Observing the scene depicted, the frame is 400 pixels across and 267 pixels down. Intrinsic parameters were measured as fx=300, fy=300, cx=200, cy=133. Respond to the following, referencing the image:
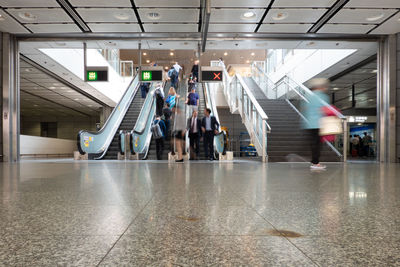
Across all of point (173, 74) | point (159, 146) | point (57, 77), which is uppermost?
point (173, 74)

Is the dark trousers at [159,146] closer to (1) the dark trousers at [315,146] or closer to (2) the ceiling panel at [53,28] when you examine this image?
(2) the ceiling panel at [53,28]

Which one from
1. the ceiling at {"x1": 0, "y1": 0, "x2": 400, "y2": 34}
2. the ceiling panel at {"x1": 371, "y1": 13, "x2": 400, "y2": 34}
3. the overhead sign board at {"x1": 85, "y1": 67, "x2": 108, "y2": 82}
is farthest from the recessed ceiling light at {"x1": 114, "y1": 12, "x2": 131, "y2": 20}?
the ceiling panel at {"x1": 371, "y1": 13, "x2": 400, "y2": 34}

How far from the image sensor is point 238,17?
8.59 metres

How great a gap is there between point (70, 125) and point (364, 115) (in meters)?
25.6

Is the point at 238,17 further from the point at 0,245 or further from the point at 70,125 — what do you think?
the point at 70,125

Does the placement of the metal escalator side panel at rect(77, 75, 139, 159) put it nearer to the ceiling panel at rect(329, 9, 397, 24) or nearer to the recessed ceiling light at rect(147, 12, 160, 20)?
the recessed ceiling light at rect(147, 12, 160, 20)

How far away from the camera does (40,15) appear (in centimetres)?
830

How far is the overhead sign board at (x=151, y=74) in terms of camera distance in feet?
40.5

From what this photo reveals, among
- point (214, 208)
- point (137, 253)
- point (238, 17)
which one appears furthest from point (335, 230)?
point (238, 17)

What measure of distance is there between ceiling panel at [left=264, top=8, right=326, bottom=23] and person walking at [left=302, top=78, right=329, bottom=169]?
110 inches

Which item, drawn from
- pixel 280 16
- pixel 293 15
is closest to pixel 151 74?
pixel 280 16

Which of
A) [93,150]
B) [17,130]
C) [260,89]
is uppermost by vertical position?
[260,89]

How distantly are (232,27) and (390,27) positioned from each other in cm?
481

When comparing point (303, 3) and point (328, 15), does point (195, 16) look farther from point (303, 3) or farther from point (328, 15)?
point (328, 15)
